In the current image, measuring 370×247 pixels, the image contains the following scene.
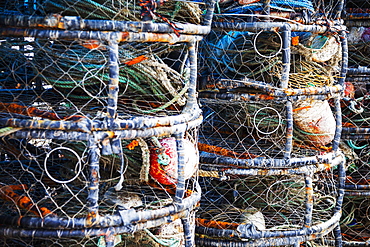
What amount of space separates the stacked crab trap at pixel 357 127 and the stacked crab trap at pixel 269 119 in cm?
18

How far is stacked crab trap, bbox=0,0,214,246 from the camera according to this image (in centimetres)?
194

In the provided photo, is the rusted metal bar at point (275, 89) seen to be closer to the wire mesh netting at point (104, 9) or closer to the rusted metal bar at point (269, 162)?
the rusted metal bar at point (269, 162)

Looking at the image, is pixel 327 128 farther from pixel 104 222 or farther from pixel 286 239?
pixel 104 222

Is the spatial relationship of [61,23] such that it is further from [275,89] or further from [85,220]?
[275,89]

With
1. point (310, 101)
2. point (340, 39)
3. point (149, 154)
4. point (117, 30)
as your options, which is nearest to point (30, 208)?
point (149, 154)

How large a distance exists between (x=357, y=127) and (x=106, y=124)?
2027 millimetres

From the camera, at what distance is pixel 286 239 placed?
108 inches

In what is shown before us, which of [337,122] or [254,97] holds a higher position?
[254,97]

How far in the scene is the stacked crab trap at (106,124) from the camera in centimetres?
194

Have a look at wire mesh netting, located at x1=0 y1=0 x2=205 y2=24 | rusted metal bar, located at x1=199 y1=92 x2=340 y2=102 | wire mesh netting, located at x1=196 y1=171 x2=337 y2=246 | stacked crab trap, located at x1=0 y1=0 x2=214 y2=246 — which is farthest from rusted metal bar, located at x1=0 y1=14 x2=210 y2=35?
wire mesh netting, located at x1=196 y1=171 x2=337 y2=246

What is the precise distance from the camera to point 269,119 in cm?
308

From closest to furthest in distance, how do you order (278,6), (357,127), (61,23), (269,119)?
1. (61,23)
2. (278,6)
3. (269,119)
4. (357,127)

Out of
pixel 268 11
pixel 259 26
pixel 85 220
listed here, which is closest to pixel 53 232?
pixel 85 220

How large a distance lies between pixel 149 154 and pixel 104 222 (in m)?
0.50
